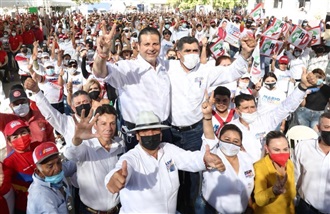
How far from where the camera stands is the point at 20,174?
136 inches

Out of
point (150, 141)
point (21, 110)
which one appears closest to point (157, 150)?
point (150, 141)

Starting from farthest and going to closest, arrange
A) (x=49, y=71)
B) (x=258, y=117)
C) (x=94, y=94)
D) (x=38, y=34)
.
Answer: (x=38, y=34), (x=49, y=71), (x=94, y=94), (x=258, y=117)

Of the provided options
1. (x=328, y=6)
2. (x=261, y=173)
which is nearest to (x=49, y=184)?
(x=261, y=173)

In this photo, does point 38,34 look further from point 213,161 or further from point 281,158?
point 213,161

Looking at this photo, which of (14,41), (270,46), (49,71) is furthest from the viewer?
(14,41)

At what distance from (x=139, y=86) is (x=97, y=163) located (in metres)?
0.84

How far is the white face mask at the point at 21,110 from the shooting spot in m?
4.46

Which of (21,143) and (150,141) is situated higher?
(150,141)

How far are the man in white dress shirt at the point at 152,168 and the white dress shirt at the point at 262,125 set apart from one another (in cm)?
111

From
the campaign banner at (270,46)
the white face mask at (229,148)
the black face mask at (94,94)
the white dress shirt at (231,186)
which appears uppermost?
the campaign banner at (270,46)

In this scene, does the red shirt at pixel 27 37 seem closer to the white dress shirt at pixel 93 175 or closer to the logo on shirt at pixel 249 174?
the white dress shirt at pixel 93 175

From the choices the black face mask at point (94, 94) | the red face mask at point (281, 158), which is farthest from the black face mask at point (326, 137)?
the black face mask at point (94, 94)

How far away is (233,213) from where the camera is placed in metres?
3.24

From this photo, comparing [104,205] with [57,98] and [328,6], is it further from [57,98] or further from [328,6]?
[328,6]
